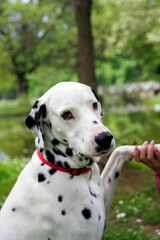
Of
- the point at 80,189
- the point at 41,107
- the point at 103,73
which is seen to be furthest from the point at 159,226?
the point at 103,73

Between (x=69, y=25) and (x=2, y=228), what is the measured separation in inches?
944

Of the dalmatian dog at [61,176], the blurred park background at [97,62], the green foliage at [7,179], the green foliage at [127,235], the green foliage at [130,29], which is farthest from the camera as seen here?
the green foliage at [130,29]

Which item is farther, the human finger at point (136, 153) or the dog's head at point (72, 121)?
the human finger at point (136, 153)

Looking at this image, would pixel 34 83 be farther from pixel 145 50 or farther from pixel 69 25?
pixel 145 50

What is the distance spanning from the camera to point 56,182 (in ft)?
7.57

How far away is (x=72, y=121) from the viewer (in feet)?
7.30

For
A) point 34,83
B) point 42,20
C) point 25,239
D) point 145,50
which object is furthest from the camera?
point 42,20

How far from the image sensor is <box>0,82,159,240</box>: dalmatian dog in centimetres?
221

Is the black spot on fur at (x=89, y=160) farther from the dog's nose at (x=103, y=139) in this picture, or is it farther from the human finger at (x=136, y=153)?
the human finger at (x=136, y=153)

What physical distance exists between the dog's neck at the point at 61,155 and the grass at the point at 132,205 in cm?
219

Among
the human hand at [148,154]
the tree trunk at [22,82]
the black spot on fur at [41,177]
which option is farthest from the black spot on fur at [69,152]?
the tree trunk at [22,82]

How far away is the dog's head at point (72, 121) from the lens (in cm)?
209

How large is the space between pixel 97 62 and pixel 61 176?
26.2 metres

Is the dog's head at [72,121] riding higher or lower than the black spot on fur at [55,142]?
higher
